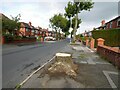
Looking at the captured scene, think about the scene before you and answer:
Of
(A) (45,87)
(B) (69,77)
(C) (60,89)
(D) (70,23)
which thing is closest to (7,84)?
(A) (45,87)

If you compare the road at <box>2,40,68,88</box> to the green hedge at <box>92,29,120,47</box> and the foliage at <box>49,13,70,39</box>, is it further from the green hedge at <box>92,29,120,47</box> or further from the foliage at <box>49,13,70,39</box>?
the foliage at <box>49,13,70,39</box>

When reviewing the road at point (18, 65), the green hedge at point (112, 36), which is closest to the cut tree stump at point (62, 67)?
the road at point (18, 65)

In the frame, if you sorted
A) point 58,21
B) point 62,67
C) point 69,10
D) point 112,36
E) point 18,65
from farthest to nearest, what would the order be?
1. point 58,21
2. point 69,10
3. point 112,36
4. point 18,65
5. point 62,67

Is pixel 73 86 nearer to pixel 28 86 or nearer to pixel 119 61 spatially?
pixel 28 86

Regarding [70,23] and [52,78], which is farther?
[70,23]

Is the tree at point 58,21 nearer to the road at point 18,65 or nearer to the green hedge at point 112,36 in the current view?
the green hedge at point 112,36

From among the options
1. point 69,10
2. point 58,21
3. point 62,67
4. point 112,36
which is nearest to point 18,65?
point 62,67

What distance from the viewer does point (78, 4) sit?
4138 centimetres

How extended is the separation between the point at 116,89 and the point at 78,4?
37077 millimetres

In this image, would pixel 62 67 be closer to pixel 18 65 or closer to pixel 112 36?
pixel 18 65

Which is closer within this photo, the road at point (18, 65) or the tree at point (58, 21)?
the road at point (18, 65)

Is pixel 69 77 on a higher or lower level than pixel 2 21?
lower

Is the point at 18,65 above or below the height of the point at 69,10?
below

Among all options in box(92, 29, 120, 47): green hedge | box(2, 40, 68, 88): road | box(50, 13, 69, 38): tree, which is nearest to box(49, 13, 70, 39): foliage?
box(50, 13, 69, 38): tree
